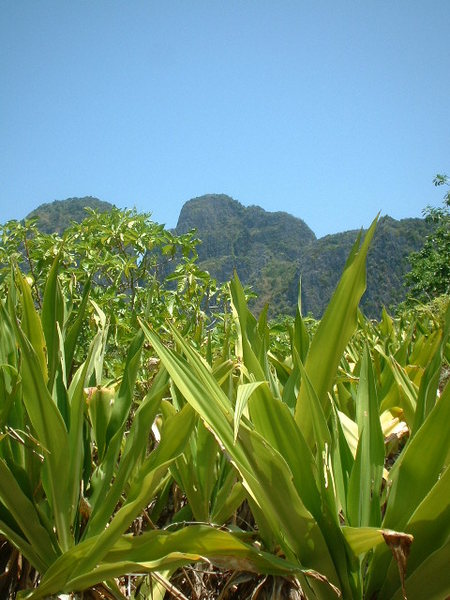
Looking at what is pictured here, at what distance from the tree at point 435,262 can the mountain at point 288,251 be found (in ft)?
77.4

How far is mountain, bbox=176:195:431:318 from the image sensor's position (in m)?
62.1

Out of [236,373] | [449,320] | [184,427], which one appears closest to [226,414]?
[184,427]

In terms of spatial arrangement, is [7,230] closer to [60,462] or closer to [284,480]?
[60,462]

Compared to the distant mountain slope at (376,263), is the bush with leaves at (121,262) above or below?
below

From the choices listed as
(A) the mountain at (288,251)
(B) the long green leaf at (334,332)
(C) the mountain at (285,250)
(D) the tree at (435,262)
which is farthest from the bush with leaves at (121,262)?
(A) the mountain at (288,251)

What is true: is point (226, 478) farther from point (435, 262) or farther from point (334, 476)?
point (435, 262)

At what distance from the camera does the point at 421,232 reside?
6106 cm

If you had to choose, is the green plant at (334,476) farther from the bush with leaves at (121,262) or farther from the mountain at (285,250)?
the mountain at (285,250)

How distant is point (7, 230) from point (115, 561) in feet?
7.59

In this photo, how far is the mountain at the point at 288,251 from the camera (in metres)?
62.1

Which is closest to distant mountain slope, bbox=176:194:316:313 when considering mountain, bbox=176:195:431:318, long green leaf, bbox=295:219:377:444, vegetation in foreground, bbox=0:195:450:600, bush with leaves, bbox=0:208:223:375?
mountain, bbox=176:195:431:318

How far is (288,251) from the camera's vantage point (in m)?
86.4

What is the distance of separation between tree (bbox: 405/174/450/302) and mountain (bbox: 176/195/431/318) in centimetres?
2358

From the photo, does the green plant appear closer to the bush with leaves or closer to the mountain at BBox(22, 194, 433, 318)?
the bush with leaves
